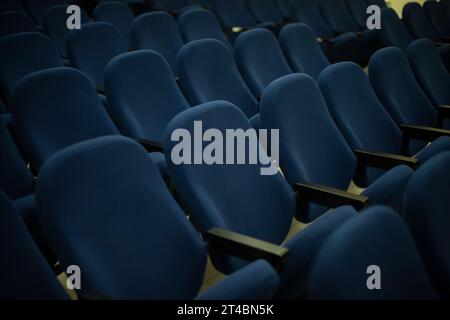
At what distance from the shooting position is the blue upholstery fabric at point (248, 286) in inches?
21.5

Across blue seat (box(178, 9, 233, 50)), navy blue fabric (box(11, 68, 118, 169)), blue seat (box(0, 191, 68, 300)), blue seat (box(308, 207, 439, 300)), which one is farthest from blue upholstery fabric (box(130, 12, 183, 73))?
blue seat (box(308, 207, 439, 300))

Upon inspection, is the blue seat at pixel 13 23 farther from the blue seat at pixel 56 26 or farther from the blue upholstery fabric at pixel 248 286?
the blue upholstery fabric at pixel 248 286

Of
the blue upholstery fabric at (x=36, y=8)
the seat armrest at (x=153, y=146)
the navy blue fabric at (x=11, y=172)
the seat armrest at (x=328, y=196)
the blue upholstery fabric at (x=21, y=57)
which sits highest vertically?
the blue upholstery fabric at (x=36, y=8)

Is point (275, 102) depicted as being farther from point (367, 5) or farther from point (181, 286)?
point (367, 5)

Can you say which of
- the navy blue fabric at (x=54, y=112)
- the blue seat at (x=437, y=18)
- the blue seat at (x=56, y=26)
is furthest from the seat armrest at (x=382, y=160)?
the blue seat at (x=437, y=18)

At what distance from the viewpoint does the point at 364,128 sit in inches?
46.6

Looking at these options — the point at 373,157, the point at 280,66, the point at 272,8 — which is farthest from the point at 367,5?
the point at 373,157

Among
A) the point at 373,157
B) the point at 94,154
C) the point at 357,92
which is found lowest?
the point at 373,157

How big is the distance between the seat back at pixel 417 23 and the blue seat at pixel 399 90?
4.31 ft

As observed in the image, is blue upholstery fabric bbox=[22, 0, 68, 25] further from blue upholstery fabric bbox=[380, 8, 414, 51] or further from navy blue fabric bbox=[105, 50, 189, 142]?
blue upholstery fabric bbox=[380, 8, 414, 51]

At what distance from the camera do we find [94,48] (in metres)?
1.56

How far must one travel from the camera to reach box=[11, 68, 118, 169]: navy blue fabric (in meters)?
0.96

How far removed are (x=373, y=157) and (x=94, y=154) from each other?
667mm

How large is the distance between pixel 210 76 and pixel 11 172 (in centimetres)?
63
